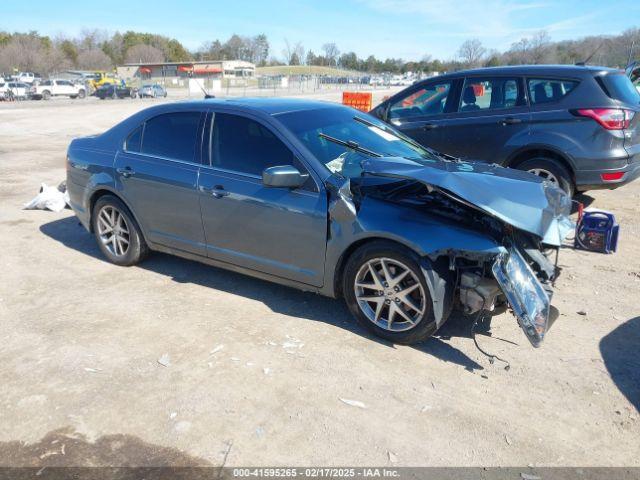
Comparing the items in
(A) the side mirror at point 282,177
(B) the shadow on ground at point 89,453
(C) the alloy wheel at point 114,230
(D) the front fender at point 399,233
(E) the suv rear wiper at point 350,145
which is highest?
(E) the suv rear wiper at point 350,145

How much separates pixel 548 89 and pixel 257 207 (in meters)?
4.50

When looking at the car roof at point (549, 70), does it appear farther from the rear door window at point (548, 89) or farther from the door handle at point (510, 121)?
the door handle at point (510, 121)

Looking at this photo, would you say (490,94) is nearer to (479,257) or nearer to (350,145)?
(350,145)

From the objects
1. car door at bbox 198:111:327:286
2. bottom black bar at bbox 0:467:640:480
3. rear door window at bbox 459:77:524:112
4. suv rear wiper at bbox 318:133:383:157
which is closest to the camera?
bottom black bar at bbox 0:467:640:480

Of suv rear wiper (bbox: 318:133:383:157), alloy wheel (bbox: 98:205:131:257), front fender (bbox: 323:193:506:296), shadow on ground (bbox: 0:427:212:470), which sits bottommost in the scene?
shadow on ground (bbox: 0:427:212:470)

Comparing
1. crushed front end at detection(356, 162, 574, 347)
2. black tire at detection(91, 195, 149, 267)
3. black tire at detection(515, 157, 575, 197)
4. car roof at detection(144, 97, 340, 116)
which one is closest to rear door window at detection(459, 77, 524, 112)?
black tire at detection(515, 157, 575, 197)

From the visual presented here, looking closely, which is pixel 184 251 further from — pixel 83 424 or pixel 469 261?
pixel 469 261

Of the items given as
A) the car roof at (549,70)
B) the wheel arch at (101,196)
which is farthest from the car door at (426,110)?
the wheel arch at (101,196)

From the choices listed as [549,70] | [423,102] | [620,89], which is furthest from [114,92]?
[620,89]

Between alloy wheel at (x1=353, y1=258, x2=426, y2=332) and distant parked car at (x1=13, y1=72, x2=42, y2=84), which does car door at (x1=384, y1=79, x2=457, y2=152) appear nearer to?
alloy wheel at (x1=353, y1=258, x2=426, y2=332)

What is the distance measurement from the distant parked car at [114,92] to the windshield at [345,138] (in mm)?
46633

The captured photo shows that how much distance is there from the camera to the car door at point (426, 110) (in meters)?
7.48

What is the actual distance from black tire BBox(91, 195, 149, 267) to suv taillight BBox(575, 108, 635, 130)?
17.5 ft

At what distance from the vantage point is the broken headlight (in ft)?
11.1
